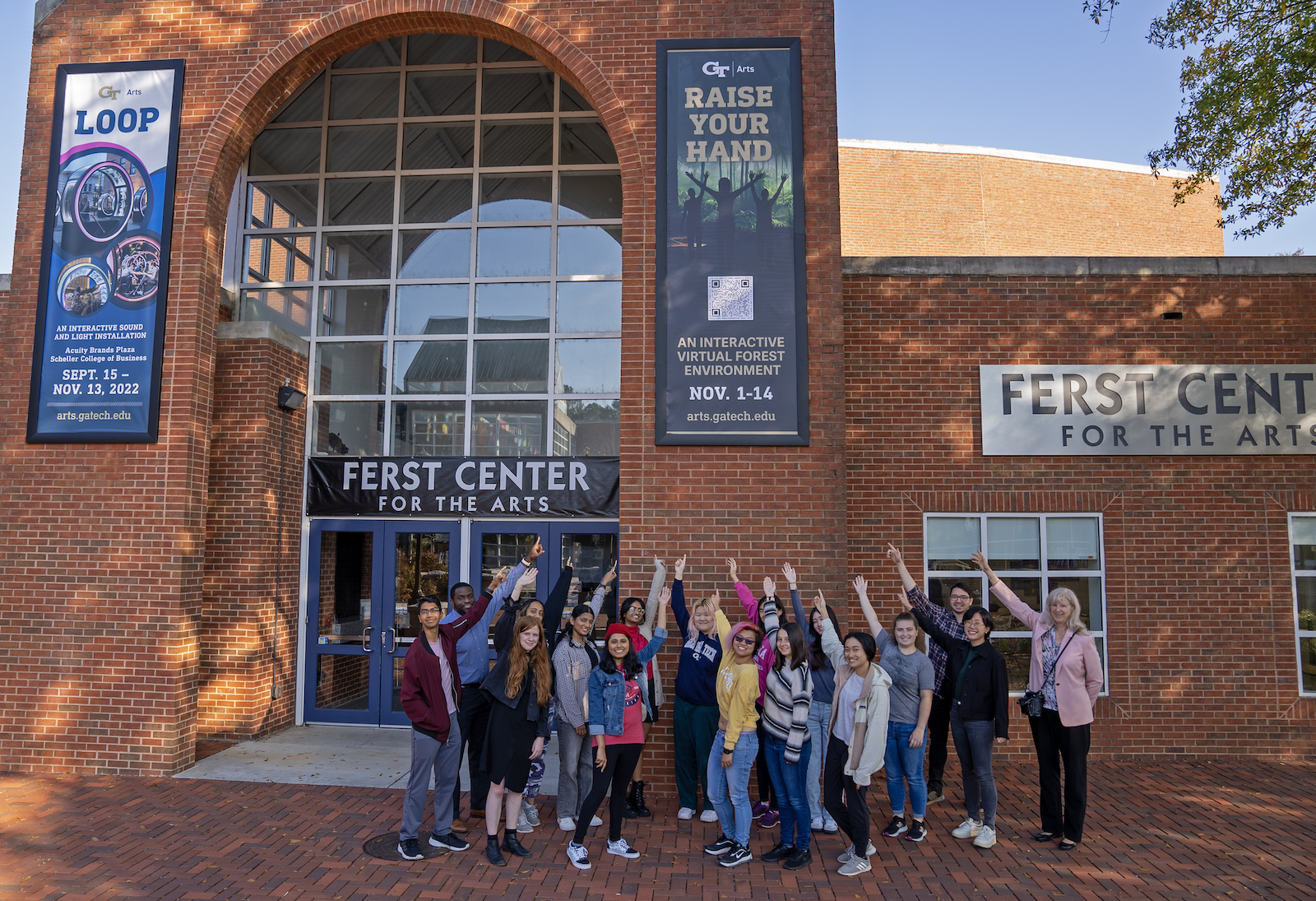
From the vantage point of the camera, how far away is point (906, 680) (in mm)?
6051

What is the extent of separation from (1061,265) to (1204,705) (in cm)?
474

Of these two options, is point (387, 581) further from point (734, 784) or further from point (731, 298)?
point (734, 784)

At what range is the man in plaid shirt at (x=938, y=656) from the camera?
21.4 ft

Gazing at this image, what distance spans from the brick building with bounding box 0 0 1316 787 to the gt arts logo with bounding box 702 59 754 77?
322 mm

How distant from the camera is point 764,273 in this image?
764 centimetres

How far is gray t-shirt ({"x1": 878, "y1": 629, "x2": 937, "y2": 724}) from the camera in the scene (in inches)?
237

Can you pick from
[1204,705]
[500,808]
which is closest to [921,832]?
[500,808]

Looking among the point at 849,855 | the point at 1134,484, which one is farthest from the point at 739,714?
the point at 1134,484

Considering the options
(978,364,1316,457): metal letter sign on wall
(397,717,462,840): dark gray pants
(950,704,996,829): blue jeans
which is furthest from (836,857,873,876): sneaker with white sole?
(978,364,1316,457): metal letter sign on wall

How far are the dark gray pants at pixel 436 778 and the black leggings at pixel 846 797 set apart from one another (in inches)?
104

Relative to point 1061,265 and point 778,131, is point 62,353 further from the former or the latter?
point 1061,265

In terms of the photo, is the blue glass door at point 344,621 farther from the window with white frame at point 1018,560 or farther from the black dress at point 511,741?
the window with white frame at point 1018,560

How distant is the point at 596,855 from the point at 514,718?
1.17 meters

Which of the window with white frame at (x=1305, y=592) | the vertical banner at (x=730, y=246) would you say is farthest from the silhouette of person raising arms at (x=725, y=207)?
the window with white frame at (x=1305, y=592)
